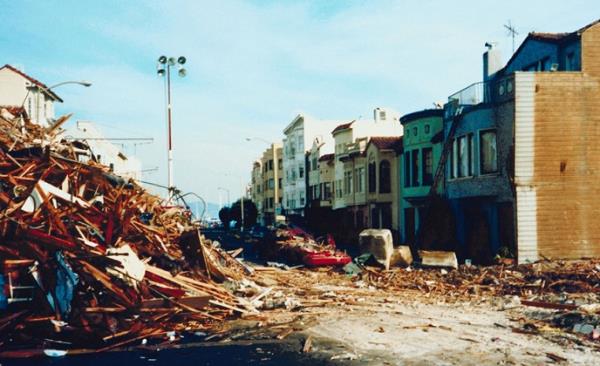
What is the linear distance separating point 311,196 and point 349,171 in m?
17.9

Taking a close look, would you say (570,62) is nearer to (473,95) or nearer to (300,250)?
(473,95)

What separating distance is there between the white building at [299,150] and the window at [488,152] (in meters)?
43.2

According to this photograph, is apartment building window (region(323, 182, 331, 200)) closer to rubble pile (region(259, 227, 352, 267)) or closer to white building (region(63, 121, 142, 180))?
white building (region(63, 121, 142, 180))

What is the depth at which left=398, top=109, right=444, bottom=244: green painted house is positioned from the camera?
35.8m

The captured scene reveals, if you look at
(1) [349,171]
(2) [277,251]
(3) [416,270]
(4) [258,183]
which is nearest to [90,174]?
(3) [416,270]

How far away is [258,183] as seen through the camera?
350 feet

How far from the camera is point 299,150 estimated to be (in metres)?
77.0

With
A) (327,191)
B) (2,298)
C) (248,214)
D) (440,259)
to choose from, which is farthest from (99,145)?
(2,298)

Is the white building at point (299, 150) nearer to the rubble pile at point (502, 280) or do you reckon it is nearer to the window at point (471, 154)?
the window at point (471, 154)

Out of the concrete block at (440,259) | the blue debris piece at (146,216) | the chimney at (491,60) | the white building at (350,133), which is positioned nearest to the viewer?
the blue debris piece at (146,216)

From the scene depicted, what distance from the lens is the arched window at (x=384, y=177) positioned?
44.7 metres

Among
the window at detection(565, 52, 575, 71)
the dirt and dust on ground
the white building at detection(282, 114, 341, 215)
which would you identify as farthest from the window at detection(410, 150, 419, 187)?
the white building at detection(282, 114, 341, 215)

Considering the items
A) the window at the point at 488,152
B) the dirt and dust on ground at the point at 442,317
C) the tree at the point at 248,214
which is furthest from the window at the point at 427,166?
the tree at the point at 248,214

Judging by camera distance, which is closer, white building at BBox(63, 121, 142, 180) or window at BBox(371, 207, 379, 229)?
window at BBox(371, 207, 379, 229)
